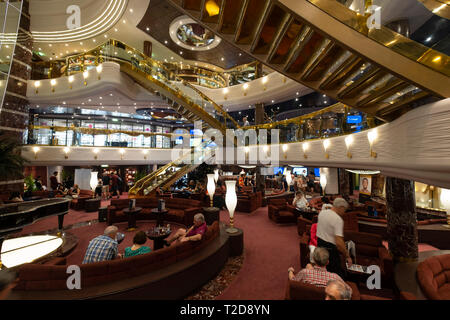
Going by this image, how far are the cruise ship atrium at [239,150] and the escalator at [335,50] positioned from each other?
0.02m

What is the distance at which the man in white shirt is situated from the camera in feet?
10.9

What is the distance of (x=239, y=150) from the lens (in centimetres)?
1107

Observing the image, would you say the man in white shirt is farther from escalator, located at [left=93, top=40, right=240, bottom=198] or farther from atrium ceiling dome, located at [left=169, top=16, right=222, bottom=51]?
atrium ceiling dome, located at [left=169, top=16, right=222, bottom=51]

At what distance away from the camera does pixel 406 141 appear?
2877 millimetres

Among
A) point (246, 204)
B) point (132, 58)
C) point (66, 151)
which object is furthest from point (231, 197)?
point (66, 151)

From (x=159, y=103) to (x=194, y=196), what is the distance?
7290 millimetres

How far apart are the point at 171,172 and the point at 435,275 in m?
11.9

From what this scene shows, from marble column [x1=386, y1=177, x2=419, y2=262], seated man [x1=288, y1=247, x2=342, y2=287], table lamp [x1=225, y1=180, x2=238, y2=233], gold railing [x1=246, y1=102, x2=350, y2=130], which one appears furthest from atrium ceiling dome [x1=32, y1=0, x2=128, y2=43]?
marble column [x1=386, y1=177, x2=419, y2=262]

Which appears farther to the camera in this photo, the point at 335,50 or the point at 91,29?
the point at 91,29

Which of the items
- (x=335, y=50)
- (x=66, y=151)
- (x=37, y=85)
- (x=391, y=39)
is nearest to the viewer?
(x=391, y=39)

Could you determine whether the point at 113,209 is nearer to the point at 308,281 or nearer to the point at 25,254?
the point at 25,254

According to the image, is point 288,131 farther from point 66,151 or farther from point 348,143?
point 66,151

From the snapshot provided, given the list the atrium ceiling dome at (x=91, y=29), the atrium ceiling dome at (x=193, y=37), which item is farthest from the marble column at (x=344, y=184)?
the atrium ceiling dome at (x=91, y=29)

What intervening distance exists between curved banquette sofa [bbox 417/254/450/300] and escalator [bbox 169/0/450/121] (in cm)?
245
